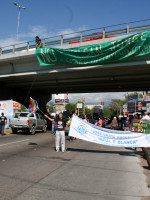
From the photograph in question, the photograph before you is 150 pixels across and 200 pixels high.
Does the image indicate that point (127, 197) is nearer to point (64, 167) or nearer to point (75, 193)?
point (75, 193)

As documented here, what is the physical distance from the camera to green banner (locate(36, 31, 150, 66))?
46.1 feet

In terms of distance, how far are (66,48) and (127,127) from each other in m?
8.28

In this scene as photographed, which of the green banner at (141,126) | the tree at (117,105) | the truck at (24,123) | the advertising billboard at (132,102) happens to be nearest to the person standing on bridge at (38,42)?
the truck at (24,123)

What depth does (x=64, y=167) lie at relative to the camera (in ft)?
22.4

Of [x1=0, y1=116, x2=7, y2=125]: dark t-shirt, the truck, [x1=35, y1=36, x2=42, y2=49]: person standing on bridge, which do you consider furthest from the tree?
[x1=0, y1=116, x2=7, y2=125]: dark t-shirt

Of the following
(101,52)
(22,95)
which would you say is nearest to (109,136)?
(101,52)

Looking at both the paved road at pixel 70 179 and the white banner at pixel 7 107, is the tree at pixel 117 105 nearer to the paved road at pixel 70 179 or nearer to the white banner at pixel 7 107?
the white banner at pixel 7 107

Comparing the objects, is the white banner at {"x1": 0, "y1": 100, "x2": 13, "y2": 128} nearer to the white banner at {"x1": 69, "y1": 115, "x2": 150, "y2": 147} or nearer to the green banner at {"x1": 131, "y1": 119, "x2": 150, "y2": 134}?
the white banner at {"x1": 69, "y1": 115, "x2": 150, "y2": 147}

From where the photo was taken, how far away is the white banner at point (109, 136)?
8694mm

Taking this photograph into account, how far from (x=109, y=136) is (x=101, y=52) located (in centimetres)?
799

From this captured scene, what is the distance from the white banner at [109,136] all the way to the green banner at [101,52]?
7111 millimetres

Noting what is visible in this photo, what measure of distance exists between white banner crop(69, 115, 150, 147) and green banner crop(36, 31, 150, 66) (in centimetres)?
711

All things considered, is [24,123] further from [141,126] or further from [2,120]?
[141,126]

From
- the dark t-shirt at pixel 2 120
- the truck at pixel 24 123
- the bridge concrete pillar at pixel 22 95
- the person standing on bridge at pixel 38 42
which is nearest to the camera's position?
A: the dark t-shirt at pixel 2 120
